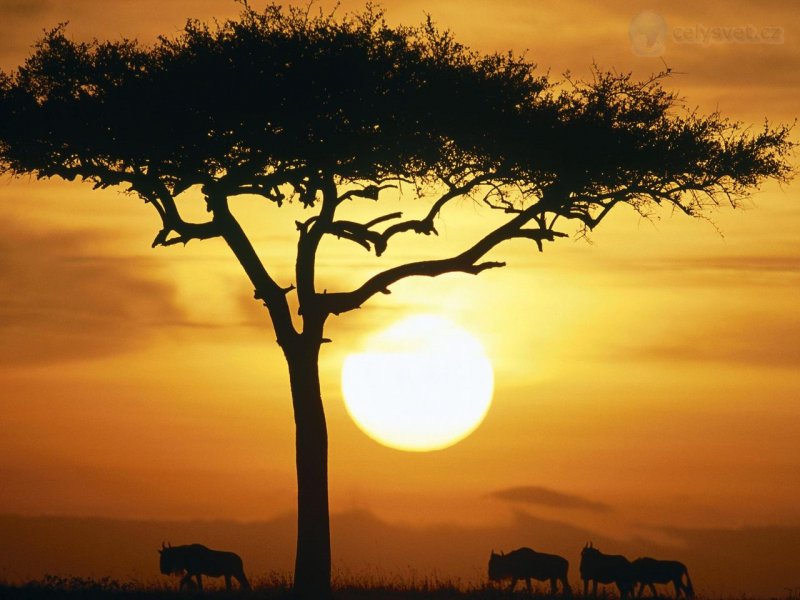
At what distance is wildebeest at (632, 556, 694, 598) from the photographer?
32500mm

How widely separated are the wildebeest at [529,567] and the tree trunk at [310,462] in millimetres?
4083

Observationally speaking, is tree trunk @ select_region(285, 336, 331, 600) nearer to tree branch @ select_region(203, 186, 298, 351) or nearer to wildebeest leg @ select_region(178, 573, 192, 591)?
tree branch @ select_region(203, 186, 298, 351)

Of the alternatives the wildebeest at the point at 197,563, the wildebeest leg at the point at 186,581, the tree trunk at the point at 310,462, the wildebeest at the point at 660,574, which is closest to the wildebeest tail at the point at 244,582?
the wildebeest at the point at 197,563

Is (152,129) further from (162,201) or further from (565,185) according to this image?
(565,185)

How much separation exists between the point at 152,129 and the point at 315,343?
253 inches

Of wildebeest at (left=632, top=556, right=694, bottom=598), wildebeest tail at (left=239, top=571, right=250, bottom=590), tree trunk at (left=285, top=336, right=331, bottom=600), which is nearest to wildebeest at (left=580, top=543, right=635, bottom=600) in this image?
wildebeest at (left=632, top=556, right=694, bottom=598)

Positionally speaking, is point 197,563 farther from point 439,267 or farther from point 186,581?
point 439,267

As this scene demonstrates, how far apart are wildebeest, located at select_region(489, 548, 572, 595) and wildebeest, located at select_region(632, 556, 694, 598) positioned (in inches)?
77.2

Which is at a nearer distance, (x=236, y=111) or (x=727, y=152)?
(x=236, y=111)

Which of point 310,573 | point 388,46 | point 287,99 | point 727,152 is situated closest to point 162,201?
point 287,99

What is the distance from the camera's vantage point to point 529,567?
33.8m

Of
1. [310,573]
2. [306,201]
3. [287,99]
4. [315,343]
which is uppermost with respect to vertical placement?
[287,99]

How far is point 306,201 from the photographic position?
3444 centimetres

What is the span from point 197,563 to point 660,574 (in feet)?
35.2
